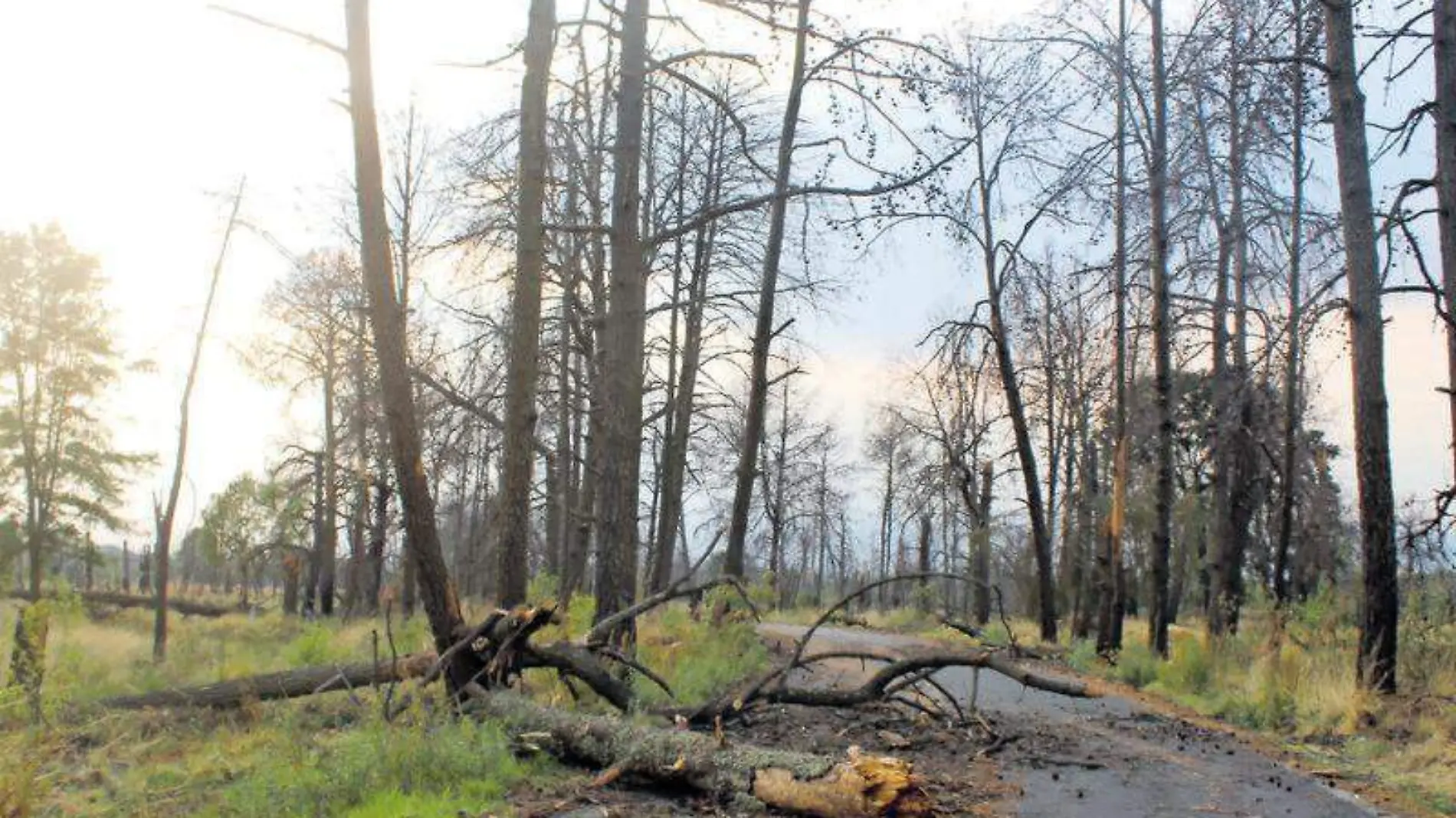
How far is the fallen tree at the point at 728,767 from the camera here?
18.3ft

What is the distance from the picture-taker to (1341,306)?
1126cm

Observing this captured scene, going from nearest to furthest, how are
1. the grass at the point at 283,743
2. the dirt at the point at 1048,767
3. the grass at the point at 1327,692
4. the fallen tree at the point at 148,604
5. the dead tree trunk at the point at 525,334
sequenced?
the grass at the point at 283,743
the dirt at the point at 1048,767
the grass at the point at 1327,692
the dead tree trunk at the point at 525,334
the fallen tree at the point at 148,604

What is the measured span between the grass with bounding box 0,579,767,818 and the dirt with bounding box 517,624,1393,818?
0.79 m

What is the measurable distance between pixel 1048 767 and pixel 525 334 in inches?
234

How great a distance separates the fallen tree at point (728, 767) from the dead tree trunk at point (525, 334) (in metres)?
2.79

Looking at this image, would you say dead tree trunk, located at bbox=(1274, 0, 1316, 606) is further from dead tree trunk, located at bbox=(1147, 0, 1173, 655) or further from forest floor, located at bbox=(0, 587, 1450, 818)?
forest floor, located at bbox=(0, 587, 1450, 818)

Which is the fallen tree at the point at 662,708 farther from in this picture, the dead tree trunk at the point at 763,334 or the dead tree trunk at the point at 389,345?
the dead tree trunk at the point at 763,334

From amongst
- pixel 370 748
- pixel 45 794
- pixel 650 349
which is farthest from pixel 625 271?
pixel 650 349

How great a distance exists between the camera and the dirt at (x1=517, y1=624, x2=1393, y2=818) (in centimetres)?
629

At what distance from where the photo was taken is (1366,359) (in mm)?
10945

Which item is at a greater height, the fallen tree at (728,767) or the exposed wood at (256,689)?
the fallen tree at (728,767)

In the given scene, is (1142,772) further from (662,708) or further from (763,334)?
(763,334)

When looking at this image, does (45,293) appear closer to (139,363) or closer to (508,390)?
(139,363)

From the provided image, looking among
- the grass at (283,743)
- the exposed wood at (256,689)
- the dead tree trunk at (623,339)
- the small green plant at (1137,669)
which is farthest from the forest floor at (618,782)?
the small green plant at (1137,669)
